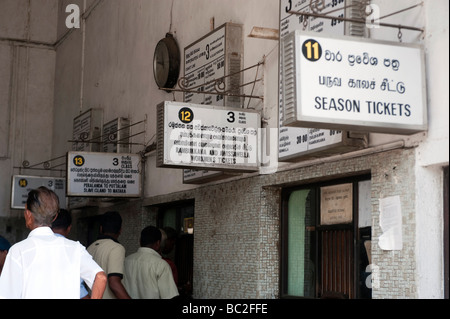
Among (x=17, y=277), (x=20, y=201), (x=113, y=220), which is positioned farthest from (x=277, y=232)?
(x=20, y=201)

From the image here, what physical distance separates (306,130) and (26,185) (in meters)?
8.18

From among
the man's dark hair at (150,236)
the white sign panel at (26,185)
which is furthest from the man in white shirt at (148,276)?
the white sign panel at (26,185)

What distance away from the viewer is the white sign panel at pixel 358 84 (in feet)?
14.9

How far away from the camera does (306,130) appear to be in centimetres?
607

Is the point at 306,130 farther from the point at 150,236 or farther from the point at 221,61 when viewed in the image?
the point at 221,61

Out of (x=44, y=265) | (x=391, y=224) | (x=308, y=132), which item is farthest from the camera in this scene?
(x=308, y=132)

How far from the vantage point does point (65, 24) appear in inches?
605

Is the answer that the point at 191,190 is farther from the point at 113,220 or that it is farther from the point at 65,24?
the point at 65,24

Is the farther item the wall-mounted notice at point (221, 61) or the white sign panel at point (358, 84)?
the wall-mounted notice at point (221, 61)

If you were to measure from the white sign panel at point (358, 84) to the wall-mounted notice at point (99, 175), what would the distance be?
18.2 ft

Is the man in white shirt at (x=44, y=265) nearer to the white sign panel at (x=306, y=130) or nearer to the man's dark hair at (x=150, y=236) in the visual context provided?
the white sign panel at (x=306, y=130)

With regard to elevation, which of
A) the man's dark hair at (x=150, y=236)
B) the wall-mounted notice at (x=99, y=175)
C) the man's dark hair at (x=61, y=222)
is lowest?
the man's dark hair at (x=150, y=236)

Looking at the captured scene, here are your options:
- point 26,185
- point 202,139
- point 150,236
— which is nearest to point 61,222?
point 150,236

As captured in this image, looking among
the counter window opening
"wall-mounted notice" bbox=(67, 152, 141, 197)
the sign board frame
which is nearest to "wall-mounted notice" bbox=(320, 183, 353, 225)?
the sign board frame
